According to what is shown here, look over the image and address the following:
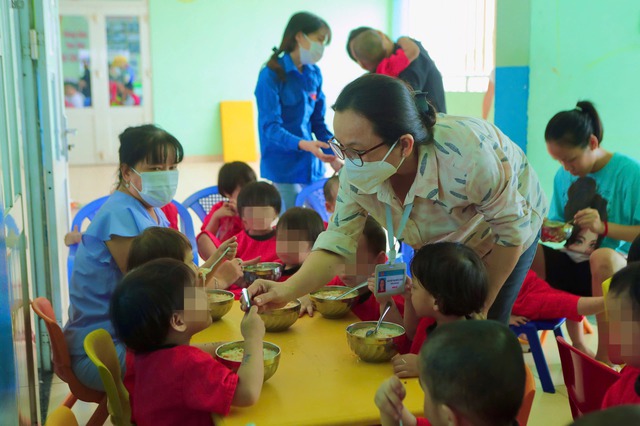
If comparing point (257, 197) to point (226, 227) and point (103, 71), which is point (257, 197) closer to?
point (226, 227)

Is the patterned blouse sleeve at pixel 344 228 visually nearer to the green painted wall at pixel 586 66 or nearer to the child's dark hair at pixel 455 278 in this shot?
the child's dark hair at pixel 455 278

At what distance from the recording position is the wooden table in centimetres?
150

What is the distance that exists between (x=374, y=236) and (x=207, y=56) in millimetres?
9355

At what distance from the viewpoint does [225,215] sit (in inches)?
142

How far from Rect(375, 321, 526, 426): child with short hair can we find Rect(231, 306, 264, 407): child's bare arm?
449 millimetres

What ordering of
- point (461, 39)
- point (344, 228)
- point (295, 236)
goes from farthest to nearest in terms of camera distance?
1. point (461, 39)
2. point (295, 236)
3. point (344, 228)

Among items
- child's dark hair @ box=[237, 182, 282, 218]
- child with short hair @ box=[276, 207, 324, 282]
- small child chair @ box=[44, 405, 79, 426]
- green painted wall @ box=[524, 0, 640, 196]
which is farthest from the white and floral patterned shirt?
green painted wall @ box=[524, 0, 640, 196]

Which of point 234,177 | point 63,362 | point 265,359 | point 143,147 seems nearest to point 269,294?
point 265,359

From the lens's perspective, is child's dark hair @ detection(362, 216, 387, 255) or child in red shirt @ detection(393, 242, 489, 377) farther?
child's dark hair @ detection(362, 216, 387, 255)

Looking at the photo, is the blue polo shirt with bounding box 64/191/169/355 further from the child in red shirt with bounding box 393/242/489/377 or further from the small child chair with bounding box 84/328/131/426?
the child in red shirt with bounding box 393/242/489/377

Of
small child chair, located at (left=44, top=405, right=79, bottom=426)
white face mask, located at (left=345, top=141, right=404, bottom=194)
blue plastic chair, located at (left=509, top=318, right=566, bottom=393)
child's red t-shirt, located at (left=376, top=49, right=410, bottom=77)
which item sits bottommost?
blue plastic chair, located at (left=509, top=318, right=566, bottom=393)

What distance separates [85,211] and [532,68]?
3.30 m

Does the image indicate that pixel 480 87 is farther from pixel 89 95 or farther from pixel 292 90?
pixel 89 95

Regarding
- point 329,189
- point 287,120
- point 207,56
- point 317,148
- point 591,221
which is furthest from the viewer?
point 207,56
